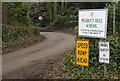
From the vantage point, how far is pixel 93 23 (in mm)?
6488

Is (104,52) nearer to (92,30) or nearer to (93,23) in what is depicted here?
(92,30)

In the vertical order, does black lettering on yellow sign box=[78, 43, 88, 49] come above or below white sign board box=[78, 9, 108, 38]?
below

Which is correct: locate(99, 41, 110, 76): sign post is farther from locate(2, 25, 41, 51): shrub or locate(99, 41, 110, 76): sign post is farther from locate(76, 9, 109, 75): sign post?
locate(2, 25, 41, 51): shrub

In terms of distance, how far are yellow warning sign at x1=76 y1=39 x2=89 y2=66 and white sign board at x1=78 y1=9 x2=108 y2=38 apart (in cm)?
44

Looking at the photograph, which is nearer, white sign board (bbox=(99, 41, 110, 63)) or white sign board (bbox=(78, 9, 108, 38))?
white sign board (bbox=(99, 41, 110, 63))

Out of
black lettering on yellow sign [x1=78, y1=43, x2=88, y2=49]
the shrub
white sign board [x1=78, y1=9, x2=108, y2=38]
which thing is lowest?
the shrub

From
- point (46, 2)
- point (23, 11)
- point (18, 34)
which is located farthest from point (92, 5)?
point (18, 34)

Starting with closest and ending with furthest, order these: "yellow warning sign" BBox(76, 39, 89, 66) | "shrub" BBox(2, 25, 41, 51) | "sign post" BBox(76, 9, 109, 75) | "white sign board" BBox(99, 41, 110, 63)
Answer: "white sign board" BBox(99, 41, 110, 63), "sign post" BBox(76, 9, 109, 75), "yellow warning sign" BBox(76, 39, 89, 66), "shrub" BBox(2, 25, 41, 51)

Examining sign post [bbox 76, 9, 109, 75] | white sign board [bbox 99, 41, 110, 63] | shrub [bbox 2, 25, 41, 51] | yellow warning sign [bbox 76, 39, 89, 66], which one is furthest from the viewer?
shrub [bbox 2, 25, 41, 51]

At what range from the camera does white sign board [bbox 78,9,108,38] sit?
20.4ft

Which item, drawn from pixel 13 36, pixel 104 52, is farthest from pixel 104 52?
pixel 13 36

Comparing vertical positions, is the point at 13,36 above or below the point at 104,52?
below

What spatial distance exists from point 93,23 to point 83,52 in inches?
47.2

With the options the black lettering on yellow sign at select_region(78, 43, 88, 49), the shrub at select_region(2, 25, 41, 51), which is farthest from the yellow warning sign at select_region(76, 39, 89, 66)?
the shrub at select_region(2, 25, 41, 51)
